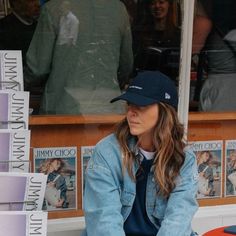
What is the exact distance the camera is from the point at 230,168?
3688 mm

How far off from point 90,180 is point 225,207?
146 centimetres

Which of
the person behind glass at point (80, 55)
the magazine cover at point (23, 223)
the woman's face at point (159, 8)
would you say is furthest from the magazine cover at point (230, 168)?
the magazine cover at point (23, 223)

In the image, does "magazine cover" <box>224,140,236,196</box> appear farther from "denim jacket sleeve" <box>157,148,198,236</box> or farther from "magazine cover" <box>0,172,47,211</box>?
"magazine cover" <box>0,172,47,211</box>

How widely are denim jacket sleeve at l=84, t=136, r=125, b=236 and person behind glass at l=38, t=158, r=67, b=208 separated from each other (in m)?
0.81

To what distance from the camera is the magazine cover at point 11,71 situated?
99.3 inches

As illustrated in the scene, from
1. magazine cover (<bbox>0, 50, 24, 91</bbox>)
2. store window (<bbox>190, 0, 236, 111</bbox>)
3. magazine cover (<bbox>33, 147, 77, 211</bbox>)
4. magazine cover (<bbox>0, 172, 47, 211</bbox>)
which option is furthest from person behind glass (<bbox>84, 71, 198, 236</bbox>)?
store window (<bbox>190, 0, 236, 111</bbox>)

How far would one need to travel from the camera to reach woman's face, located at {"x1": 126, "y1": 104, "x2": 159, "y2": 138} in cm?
247

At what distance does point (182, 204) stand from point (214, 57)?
140cm

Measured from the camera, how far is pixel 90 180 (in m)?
2.48

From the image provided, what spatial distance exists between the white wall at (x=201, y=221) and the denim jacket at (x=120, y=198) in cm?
84

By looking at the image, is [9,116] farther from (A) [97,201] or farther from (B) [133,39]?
(B) [133,39]

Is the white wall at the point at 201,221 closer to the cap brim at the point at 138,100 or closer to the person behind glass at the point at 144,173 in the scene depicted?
the person behind glass at the point at 144,173

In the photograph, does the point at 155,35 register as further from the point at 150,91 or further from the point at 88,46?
the point at 150,91

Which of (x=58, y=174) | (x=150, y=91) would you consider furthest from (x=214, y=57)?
(x=150, y=91)
